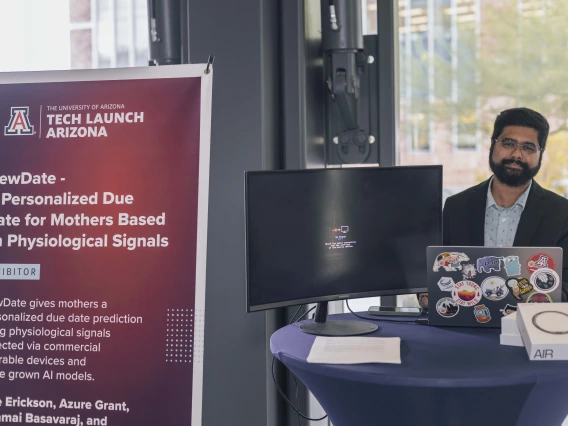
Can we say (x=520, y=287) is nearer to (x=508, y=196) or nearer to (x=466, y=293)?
(x=466, y=293)

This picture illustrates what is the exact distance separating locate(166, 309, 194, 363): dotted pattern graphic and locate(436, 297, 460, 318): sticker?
718 mm

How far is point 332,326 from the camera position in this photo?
2.02m

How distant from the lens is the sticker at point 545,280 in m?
1.87

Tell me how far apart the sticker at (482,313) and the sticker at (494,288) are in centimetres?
5

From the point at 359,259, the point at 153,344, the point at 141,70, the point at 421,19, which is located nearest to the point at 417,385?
the point at 359,259

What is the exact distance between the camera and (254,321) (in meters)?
2.28

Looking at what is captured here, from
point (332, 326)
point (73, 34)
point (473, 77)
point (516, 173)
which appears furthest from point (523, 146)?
point (73, 34)

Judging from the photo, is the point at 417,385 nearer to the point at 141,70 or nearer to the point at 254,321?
the point at 254,321

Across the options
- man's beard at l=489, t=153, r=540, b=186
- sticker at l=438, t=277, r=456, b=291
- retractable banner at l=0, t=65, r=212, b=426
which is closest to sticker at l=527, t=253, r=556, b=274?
sticker at l=438, t=277, r=456, b=291

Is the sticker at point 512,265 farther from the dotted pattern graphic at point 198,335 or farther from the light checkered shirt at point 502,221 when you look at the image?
the dotted pattern graphic at point 198,335

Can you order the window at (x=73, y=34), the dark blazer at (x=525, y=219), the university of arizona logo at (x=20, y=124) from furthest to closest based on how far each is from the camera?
the window at (x=73, y=34) < the dark blazer at (x=525, y=219) < the university of arizona logo at (x=20, y=124)

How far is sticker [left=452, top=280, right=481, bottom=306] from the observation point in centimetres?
191

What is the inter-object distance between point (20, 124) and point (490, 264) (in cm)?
141

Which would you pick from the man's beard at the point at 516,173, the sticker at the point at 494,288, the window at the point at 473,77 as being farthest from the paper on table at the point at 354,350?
the window at the point at 473,77
